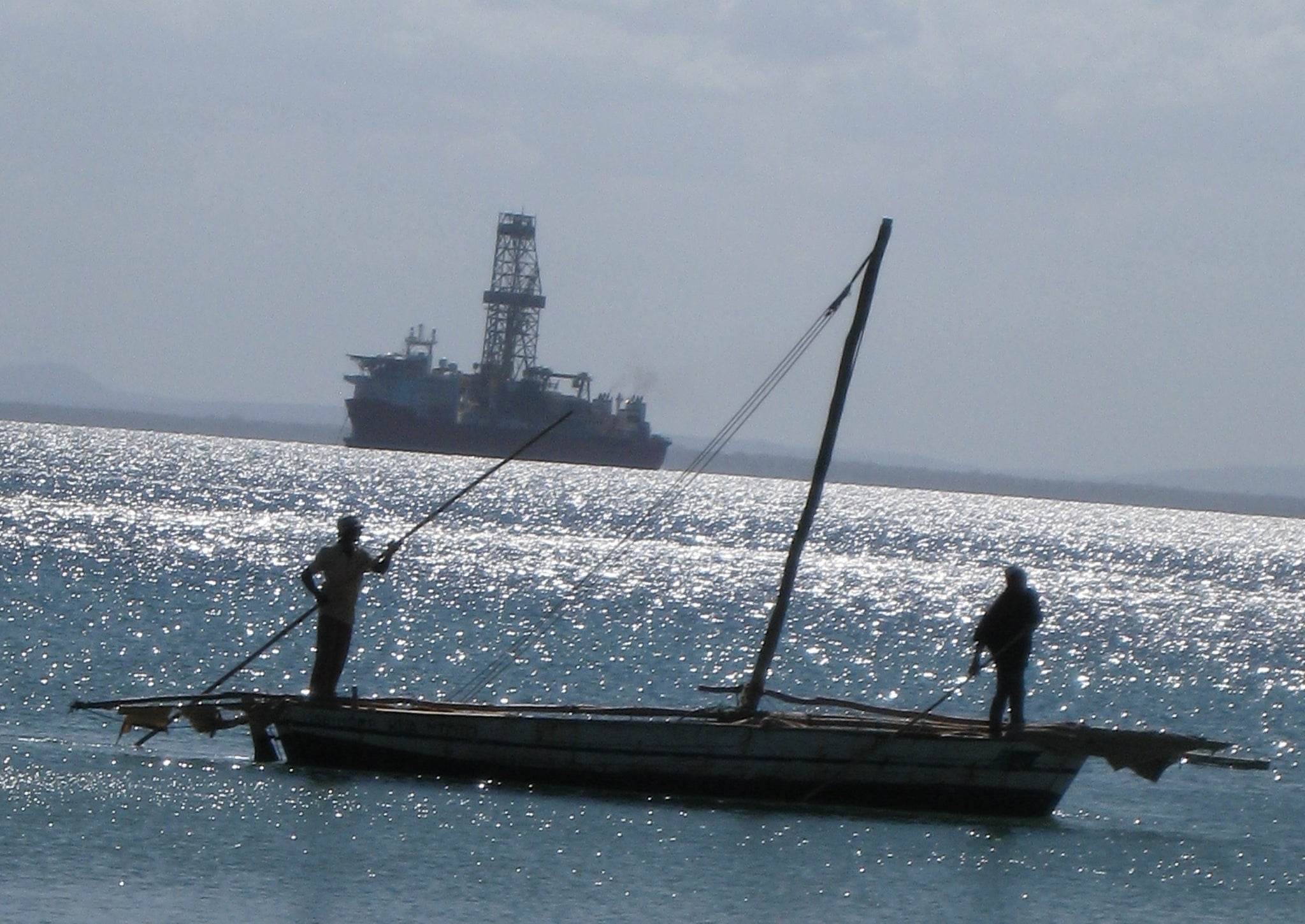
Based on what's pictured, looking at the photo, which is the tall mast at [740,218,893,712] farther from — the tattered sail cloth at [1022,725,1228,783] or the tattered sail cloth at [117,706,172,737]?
the tattered sail cloth at [117,706,172,737]

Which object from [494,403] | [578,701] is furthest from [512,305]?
[578,701]

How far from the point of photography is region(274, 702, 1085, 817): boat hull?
750 inches

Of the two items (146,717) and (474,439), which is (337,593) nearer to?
(146,717)

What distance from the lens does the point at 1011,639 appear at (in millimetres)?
19125

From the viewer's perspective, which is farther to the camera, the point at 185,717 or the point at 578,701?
the point at 578,701

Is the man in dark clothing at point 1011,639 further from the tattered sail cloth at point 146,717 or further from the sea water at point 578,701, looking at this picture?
the tattered sail cloth at point 146,717

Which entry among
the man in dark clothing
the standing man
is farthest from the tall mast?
the standing man

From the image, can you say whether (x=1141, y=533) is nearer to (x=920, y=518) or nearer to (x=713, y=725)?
(x=920, y=518)

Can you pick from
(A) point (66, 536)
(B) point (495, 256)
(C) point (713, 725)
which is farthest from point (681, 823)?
(B) point (495, 256)

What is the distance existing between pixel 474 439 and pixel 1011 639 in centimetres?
15491

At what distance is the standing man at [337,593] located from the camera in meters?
19.3

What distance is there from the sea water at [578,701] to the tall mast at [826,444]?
1.28 meters

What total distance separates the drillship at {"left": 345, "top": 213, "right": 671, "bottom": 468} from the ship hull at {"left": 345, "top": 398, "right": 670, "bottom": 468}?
2.9 inches

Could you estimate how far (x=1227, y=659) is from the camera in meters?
45.0
